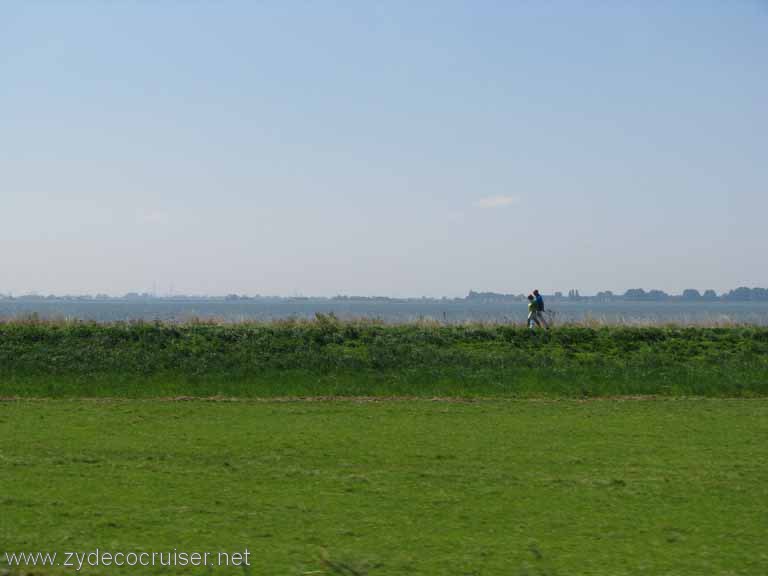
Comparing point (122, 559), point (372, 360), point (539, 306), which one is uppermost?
point (539, 306)

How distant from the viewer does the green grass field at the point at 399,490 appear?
278 inches

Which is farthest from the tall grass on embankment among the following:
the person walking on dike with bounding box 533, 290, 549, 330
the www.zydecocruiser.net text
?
the www.zydecocruiser.net text

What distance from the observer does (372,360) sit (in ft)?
72.8

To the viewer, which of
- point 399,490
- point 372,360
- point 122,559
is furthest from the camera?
point 372,360

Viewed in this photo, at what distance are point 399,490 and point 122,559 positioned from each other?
10.4 ft

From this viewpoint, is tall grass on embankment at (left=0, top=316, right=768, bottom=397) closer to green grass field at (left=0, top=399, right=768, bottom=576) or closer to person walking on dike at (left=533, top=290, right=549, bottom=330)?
person walking on dike at (left=533, top=290, right=549, bottom=330)

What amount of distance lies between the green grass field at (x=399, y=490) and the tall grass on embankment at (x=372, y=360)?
443 cm

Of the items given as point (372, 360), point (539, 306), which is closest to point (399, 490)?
point (372, 360)

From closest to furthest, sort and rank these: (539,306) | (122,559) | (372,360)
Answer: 1. (122,559)
2. (372,360)
3. (539,306)

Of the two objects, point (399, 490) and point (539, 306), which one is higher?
point (539, 306)

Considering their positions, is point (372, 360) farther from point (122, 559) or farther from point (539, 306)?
point (122, 559)

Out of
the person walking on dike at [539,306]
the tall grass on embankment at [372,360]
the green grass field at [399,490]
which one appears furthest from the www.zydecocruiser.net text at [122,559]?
the person walking on dike at [539,306]

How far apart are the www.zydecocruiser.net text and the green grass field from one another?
0.37 feet

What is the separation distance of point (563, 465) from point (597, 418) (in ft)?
14.4
